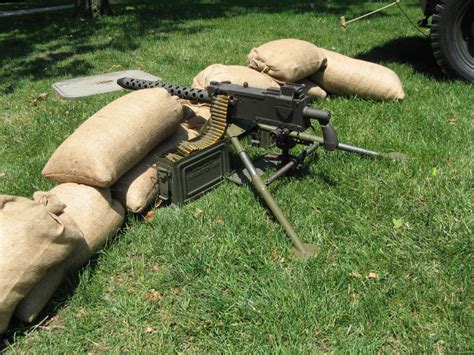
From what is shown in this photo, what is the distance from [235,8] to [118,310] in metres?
11.0

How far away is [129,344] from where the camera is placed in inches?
91.4

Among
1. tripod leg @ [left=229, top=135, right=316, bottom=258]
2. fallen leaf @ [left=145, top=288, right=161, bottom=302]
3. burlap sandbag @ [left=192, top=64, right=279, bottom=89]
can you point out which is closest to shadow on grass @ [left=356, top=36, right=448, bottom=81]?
burlap sandbag @ [left=192, top=64, right=279, bottom=89]

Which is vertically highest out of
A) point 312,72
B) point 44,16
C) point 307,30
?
→ point 312,72

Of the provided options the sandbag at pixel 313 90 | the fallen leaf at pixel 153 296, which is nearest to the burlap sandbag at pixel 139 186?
the fallen leaf at pixel 153 296

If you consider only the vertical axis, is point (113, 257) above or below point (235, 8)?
above

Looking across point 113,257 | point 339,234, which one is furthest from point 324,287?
point 113,257

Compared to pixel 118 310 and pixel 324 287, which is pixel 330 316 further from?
pixel 118 310

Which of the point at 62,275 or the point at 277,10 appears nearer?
the point at 62,275

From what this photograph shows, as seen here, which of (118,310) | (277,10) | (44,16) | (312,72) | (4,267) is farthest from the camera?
(44,16)

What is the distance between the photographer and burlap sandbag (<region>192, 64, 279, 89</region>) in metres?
4.35

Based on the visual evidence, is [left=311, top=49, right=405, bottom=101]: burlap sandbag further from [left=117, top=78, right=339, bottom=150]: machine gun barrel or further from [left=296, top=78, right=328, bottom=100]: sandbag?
[left=117, top=78, right=339, bottom=150]: machine gun barrel

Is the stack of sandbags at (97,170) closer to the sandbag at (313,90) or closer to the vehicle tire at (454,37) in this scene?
the sandbag at (313,90)

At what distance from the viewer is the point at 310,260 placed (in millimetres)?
2748

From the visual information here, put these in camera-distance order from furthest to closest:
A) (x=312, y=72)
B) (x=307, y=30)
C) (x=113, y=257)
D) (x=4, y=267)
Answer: (x=307, y=30), (x=312, y=72), (x=113, y=257), (x=4, y=267)
